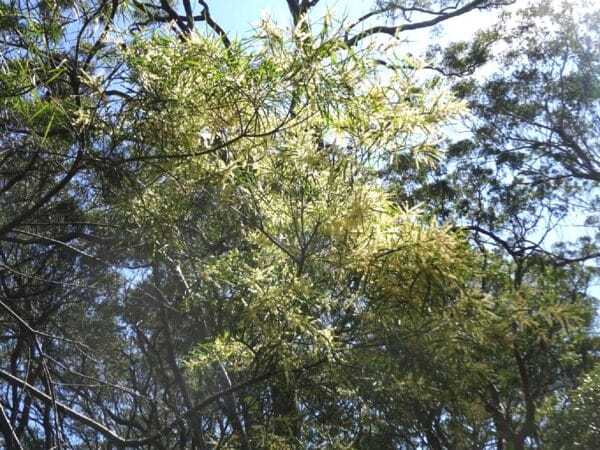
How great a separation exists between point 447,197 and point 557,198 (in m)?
1.25

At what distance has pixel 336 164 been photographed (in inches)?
99.5

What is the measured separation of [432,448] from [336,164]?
3.32 metres

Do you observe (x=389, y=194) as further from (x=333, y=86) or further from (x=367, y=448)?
(x=367, y=448)

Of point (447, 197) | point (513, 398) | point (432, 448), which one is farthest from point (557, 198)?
point (432, 448)

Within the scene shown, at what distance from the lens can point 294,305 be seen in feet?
8.14

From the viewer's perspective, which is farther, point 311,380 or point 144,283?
point 144,283

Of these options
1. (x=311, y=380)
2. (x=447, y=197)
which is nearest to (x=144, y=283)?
(x=311, y=380)

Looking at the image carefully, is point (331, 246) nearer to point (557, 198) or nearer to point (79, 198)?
point (79, 198)

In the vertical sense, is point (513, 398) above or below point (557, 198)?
below

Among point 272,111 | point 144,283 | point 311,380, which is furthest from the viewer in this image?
point 144,283

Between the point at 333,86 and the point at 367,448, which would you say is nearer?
the point at 333,86

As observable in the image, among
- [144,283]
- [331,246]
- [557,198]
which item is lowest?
[331,246]

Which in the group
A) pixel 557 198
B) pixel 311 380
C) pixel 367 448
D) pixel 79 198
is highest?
pixel 557 198

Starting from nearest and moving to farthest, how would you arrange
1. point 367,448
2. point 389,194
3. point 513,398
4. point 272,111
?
1. point 272,111
2. point 389,194
3. point 367,448
4. point 513,398
